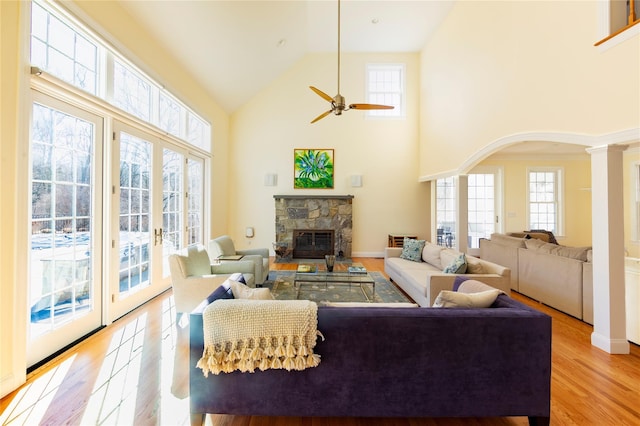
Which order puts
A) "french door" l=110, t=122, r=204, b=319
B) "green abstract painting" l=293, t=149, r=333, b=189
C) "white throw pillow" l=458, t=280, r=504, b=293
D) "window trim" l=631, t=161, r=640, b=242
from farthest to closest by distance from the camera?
1. "green abstract painting" l=293, t=149, r=333, b=189
2. "window trim" l=631, t=161, r=640, b=242
3. "french door" l=110, t=122, r=204, b=319
4. "white throw pillow" l=458, t=280, r=504, b=293

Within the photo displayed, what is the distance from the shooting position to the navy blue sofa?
1.56 metres

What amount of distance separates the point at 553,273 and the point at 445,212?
11.6 feet

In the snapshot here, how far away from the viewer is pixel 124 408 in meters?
1.79

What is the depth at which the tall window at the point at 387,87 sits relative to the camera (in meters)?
6.95

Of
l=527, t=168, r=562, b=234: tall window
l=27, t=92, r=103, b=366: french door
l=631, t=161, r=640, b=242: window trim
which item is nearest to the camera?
Answer: l=27, t=92, r=103, b=366: french door

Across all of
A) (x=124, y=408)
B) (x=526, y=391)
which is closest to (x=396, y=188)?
(x=526, y=391)

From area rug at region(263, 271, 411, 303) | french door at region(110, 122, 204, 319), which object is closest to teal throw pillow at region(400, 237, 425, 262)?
area rug at region(263, 271, 411, 303)

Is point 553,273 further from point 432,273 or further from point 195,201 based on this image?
point 195,201

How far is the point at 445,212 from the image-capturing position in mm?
6922

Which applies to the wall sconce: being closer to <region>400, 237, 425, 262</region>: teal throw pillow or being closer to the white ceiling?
the white ceiling

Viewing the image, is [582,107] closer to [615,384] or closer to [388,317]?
[615,384]

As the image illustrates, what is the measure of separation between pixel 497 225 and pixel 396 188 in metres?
2.72

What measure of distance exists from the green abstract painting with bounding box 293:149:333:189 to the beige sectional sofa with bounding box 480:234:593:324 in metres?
4.09

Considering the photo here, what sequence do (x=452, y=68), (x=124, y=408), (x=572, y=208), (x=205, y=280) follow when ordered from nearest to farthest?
1. (x=124, y=408)
2. (x=205, y=280)
3. (x=452, y=68)
4. (x=572, y=208)
